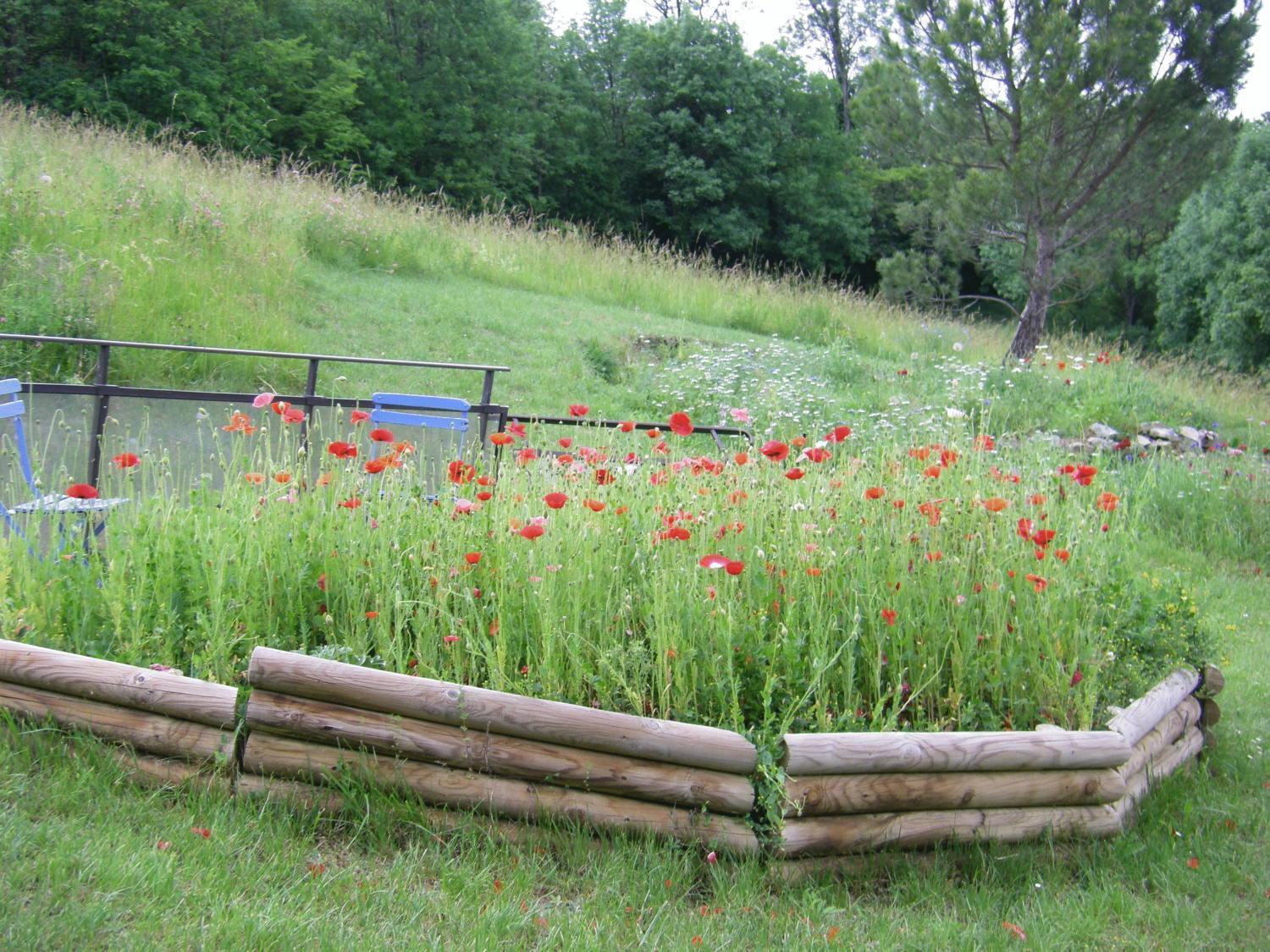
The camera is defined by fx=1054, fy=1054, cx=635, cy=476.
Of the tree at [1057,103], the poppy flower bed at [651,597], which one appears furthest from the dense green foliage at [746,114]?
the poppy flower bed at [651,597]

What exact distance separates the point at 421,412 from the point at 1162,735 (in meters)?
3.81

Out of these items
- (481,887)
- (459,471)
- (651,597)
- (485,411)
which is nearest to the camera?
(481,887)

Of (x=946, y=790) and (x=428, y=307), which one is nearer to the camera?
(x=946, y=790)

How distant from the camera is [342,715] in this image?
8.86 ft

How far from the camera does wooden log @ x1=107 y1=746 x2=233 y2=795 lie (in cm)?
274

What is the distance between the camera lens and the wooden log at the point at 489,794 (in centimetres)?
268

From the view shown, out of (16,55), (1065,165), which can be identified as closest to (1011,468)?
(1065,165)

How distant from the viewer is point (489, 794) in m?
2.70

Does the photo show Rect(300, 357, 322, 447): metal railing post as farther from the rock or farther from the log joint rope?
the rock

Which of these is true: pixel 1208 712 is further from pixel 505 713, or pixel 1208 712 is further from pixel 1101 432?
pixel 1101 432

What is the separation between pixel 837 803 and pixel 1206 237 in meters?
36.2

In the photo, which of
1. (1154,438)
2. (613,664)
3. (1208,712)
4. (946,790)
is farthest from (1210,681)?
(1154,438)

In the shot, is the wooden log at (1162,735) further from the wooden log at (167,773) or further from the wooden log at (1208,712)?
the wooden log at (167,773)

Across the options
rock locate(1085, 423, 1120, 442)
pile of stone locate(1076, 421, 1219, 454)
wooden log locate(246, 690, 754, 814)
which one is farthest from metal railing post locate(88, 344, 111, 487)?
rock locate(1085, 423, 1120, 442)
